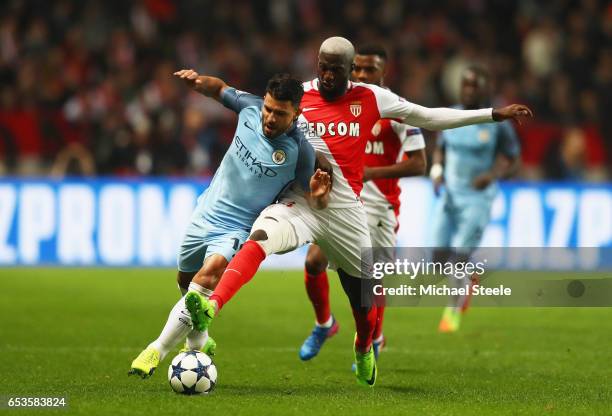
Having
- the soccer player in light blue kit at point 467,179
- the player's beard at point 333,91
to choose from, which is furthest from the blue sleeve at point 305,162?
the soccer player in light blue kit at point 467,179

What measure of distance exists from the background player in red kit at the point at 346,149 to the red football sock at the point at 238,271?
37cm

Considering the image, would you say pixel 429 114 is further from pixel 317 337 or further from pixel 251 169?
pixel 317 337

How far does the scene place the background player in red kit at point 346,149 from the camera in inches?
324

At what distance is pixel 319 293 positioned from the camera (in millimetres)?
10031

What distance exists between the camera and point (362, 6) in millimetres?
23406

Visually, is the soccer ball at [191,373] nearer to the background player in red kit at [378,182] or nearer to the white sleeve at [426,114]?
the white sleeve at [426,114]

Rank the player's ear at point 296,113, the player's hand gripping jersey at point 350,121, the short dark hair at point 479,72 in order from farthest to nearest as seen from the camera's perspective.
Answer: the short dark hair at point 479,72, the player's hand gripping jersey at point 350,121, the player's ear at point 296,113

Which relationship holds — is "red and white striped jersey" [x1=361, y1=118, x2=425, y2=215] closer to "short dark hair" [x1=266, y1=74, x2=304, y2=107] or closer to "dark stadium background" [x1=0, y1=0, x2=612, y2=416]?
"dark stadium background" [x1=0, y1=0, x2=612, y2=416]

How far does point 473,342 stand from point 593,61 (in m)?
12.1

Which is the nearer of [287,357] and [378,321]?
[378,321]

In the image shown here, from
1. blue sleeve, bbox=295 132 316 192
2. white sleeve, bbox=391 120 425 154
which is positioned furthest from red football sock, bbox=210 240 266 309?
white sleeve, bbox=391 120 425 154

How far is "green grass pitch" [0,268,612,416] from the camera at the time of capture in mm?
7547

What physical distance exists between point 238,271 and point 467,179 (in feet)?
20.1

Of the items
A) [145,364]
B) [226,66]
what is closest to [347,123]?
[145,364]
